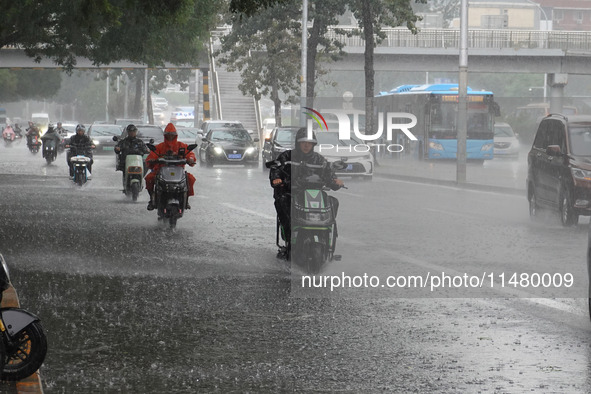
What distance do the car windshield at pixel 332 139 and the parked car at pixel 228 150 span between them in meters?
29.7

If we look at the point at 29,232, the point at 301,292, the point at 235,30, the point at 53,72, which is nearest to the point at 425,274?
the point at 301,292

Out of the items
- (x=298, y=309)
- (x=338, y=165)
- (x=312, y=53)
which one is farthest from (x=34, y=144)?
(x=298, y=309)

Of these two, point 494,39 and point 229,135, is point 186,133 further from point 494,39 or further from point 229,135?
point 494,39

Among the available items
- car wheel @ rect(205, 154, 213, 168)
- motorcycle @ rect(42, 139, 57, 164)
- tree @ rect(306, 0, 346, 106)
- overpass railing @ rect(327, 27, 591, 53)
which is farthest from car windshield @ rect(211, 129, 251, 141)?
overpass railing @ rect(327, 27, 591, 53)

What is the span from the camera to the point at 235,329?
9.07m

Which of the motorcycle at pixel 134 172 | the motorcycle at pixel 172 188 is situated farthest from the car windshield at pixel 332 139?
the motorcycle at pixel 134 172

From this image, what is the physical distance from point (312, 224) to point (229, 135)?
1299 inches

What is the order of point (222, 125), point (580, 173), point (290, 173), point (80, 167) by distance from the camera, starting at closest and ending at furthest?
point (290, 173) < point (580, 173) < point (80, 167) < point (222, 125)

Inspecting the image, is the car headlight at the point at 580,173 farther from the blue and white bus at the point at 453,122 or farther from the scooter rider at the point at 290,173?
the blue and white bus at the point at 453,122

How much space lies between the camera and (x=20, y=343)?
7.11 m

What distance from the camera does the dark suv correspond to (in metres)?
17.7

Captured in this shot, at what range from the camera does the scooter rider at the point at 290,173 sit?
41.4 feet

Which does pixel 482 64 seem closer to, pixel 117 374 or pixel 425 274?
pixel 425 274

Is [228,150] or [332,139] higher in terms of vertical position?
Answer: [332,139]
